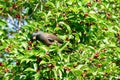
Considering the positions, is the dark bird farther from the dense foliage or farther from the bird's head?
the dense foliage

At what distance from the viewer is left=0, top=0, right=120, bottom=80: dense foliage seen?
5148 millimetres

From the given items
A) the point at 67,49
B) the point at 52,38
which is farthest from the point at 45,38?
the point at 67,49

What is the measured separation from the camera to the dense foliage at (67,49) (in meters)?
5.15

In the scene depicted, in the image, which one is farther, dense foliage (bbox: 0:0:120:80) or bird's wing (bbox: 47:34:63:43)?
bird's wing (bbox: 47:34:63:43)

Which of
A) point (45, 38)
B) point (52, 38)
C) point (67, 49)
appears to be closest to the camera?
point (45, 38)

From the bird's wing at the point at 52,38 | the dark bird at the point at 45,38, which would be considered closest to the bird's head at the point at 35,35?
the dark bird at the point at 45,38

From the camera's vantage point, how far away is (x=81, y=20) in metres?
5.84

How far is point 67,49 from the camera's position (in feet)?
18.8

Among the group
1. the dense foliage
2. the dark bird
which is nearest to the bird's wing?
the dark bird

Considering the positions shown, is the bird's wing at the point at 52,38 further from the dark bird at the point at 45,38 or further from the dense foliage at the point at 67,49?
the dense foliage at the point at 67,49

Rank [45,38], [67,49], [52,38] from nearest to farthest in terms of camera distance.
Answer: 1. [45,38]
2. [52,38]
3. [67,49]

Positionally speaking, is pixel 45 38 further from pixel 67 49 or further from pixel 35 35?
pixel 67 49

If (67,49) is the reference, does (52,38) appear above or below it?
above

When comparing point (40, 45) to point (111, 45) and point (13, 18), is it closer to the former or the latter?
point (111, 45)
